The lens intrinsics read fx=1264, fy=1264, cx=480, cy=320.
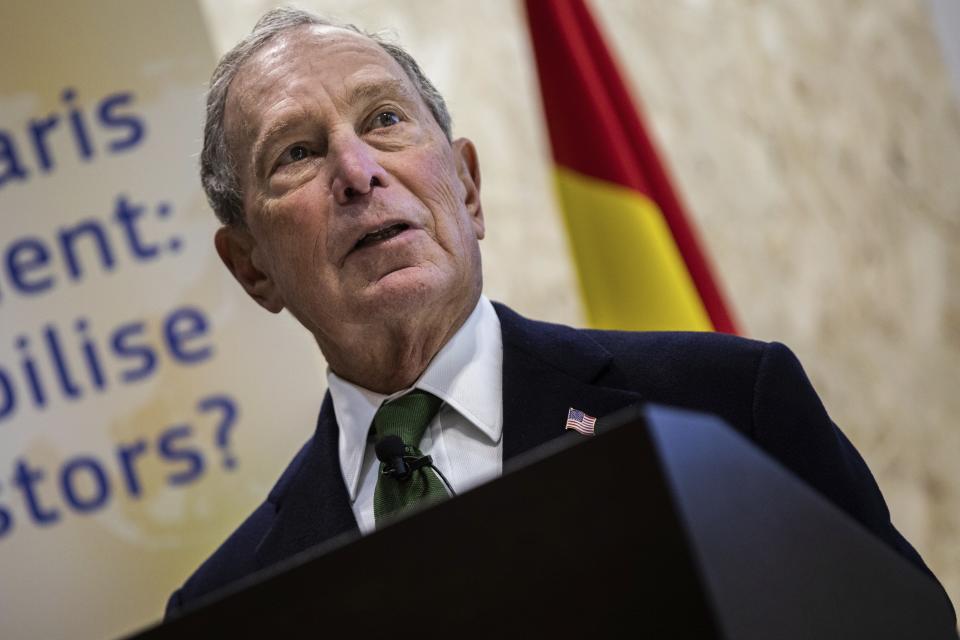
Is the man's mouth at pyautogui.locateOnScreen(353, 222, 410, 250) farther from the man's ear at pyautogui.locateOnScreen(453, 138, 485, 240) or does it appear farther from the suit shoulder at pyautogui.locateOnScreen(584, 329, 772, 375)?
the suit shoulder at pyautogui.locateOnScreen(584, 329, 772, 375)

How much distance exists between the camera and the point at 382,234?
1675 millimetres

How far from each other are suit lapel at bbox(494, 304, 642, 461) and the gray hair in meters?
0.38

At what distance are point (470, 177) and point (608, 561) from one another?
1.22 metres

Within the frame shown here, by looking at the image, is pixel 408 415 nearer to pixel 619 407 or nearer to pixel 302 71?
pixel 619 407

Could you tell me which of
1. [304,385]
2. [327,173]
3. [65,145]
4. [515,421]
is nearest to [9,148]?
[65,145]

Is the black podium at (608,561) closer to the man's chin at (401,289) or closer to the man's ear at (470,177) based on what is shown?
the man's chin at (401,289)

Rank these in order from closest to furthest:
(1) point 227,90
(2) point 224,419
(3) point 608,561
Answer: (3) point 608,561, (1) point 227,90, (2) point 224,419

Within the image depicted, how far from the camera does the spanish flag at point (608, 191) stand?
3143mm

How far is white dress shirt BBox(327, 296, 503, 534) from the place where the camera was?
5.38 feet

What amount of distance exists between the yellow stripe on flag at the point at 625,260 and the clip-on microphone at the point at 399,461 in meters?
1.56

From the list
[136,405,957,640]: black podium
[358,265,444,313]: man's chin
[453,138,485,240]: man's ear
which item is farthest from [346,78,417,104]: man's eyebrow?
[136,405,957,640]: black podium

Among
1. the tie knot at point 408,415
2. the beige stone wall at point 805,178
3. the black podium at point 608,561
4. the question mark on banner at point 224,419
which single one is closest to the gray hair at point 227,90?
the tie knot at point 408,415

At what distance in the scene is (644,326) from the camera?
3.10 metres

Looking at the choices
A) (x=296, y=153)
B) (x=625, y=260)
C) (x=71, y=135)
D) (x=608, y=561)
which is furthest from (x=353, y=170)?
(x=625, y=260)
